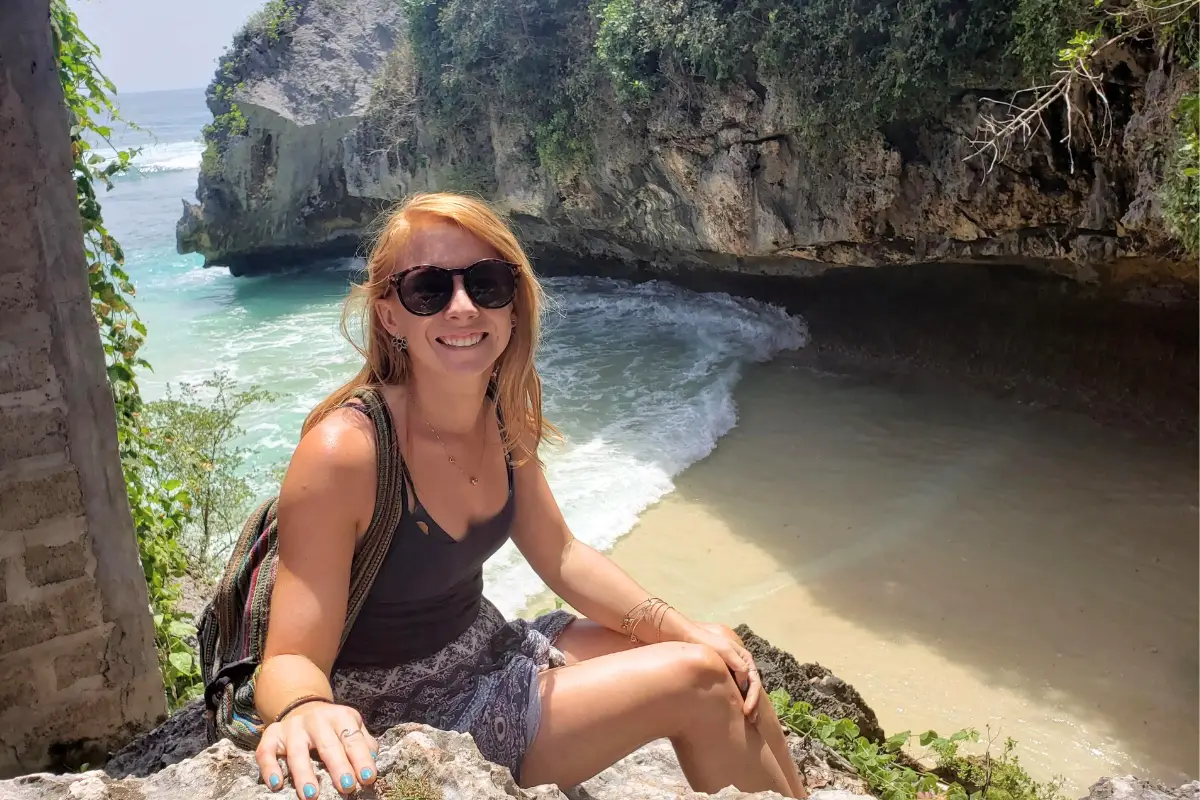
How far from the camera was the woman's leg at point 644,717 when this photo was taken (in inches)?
67.7

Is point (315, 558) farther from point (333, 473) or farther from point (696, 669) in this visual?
point (696, 669)

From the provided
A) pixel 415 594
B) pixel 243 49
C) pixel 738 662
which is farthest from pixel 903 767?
pixel 243 49

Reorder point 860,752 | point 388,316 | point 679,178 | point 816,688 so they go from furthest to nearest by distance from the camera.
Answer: point 679,178 < point 816,688 < point 860,752 < point 388,316

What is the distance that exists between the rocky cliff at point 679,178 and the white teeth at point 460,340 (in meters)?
2.00

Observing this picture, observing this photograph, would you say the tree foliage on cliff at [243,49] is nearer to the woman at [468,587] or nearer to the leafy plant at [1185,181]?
the leafy plant at [1185,181]

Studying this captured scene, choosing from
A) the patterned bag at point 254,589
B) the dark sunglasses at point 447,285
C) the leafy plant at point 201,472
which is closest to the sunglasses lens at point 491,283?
the dark sunglasses at point 447,285

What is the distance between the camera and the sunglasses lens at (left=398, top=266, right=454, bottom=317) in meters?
1.85

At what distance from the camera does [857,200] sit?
8.59 metres

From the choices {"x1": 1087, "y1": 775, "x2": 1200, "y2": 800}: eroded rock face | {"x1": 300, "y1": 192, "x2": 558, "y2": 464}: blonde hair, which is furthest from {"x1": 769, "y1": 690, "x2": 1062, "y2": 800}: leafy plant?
{"x1": 300, "y1": 192, "x2": 558, "y2": 464}: blonde hair

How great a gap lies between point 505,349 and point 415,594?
2.12 ft

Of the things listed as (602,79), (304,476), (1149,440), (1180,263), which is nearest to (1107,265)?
(1180,263)

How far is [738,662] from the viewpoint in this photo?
193cm

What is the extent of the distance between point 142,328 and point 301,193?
52.7 feet

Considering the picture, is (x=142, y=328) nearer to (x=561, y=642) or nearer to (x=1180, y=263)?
(x=561, y=642)
